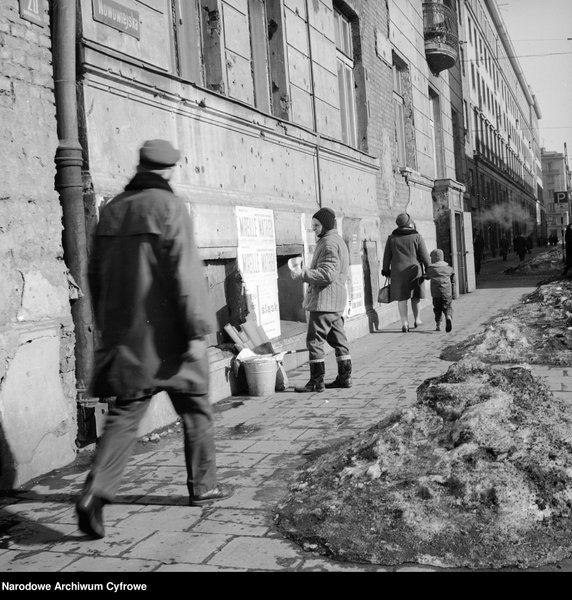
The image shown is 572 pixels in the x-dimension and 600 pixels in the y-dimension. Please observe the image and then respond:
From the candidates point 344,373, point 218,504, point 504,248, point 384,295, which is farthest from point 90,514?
point 504,248

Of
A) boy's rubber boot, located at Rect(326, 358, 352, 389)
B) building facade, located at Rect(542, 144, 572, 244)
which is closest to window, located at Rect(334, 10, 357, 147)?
boy's rubber boot, located at Rect(326, 358, 352, 389)

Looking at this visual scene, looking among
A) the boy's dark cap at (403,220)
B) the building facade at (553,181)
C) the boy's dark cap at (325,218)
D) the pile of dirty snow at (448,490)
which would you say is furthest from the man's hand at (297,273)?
the building facade at (553,181)

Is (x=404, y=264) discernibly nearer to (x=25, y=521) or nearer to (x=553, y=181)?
(x=25, y=521)

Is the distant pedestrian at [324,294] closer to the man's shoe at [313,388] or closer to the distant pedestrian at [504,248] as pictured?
the man's shoe at [313,388]

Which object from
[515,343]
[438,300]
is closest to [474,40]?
[438,300]

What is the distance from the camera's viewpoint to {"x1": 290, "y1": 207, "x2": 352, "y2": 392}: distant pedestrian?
7453mm

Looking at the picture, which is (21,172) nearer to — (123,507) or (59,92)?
(59,92)

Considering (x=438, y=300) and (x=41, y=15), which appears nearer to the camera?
(x=41, y=15)

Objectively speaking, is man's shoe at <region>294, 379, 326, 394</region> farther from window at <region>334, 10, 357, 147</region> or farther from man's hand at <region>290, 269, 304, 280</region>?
window at <region>334, 10, 357, 147</region>

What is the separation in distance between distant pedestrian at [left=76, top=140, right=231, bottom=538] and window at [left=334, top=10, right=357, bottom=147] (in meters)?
9.53

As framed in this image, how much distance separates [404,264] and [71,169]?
801cm

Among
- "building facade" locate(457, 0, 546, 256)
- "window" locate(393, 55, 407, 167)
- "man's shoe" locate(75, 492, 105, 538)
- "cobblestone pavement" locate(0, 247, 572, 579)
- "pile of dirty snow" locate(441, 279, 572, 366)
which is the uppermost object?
"building facade" locate(457, 0, 546, 256)

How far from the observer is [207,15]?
8.10 meters

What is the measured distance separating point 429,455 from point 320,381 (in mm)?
3259
